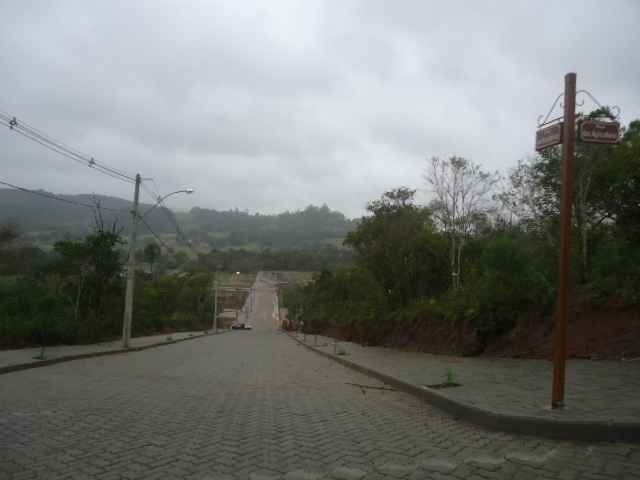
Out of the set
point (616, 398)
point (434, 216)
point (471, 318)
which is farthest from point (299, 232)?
point (616, 398)

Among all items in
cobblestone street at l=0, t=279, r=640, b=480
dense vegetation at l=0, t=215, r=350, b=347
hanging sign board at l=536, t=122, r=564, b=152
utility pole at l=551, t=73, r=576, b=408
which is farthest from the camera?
dense vegetation at l=0, t=215, r=350, b=347

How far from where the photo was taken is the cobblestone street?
193 inches

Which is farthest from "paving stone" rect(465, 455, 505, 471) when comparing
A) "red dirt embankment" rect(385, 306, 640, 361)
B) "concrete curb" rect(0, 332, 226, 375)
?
"concrete curb" rect(0, 332, 226, 375)

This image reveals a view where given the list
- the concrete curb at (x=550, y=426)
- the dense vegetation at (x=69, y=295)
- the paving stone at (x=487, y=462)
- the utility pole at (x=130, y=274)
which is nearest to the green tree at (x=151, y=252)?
the dense vegetation at (x=69, y=295)

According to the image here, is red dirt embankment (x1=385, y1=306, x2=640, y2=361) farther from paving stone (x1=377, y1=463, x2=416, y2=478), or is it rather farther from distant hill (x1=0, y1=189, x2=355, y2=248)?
distant hill (x1=0, y1=189, x2=355, y2=248)

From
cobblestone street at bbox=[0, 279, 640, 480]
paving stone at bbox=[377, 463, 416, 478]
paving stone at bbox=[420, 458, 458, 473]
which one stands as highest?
paving stone at bbox=[420, 458, 458, 473]

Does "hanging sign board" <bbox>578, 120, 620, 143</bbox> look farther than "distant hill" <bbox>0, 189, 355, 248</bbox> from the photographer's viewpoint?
No

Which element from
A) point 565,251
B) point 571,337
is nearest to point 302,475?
point 565,251

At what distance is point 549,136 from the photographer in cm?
735

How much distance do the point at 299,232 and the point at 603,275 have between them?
124 metres

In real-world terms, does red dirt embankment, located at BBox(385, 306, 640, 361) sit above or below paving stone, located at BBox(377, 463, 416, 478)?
above

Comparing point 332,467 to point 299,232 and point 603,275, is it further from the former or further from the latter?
point 299,232

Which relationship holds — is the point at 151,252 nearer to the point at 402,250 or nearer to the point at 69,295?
the point at 69,295

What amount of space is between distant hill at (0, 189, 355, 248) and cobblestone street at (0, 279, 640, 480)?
17.4 metres
